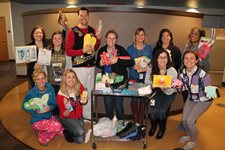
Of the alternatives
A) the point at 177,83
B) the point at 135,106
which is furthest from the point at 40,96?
the point at 177,83

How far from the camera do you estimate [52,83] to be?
3.19 meters

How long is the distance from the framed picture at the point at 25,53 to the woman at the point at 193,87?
2064mm

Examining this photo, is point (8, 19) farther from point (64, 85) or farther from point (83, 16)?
point (64, 85)

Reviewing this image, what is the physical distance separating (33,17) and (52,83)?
1521 mm

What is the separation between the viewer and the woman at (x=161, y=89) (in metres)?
2.81

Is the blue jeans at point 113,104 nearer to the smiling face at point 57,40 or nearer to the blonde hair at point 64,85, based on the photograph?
the blonde hair at point 64,85

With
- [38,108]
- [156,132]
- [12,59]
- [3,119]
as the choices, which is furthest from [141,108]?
[12,59]

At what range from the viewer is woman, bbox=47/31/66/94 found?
309 centimetres

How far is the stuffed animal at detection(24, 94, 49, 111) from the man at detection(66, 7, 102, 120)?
0.61 m

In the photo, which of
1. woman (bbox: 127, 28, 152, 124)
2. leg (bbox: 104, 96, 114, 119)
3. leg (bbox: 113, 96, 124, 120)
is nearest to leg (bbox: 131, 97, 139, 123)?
woman (bbox: 127, 28, 152, 124)

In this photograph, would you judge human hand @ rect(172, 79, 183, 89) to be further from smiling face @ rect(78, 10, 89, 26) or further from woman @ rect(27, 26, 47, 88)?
woman @ rect(27, 26, 47, 88)

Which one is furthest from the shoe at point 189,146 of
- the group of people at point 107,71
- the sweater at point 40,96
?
the sweater at point 40,96

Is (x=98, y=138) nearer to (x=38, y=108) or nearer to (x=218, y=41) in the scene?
(x=38, y=108)

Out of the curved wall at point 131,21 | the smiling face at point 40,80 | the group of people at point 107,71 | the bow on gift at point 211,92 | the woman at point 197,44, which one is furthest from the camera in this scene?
the curved wall at point 131,21
